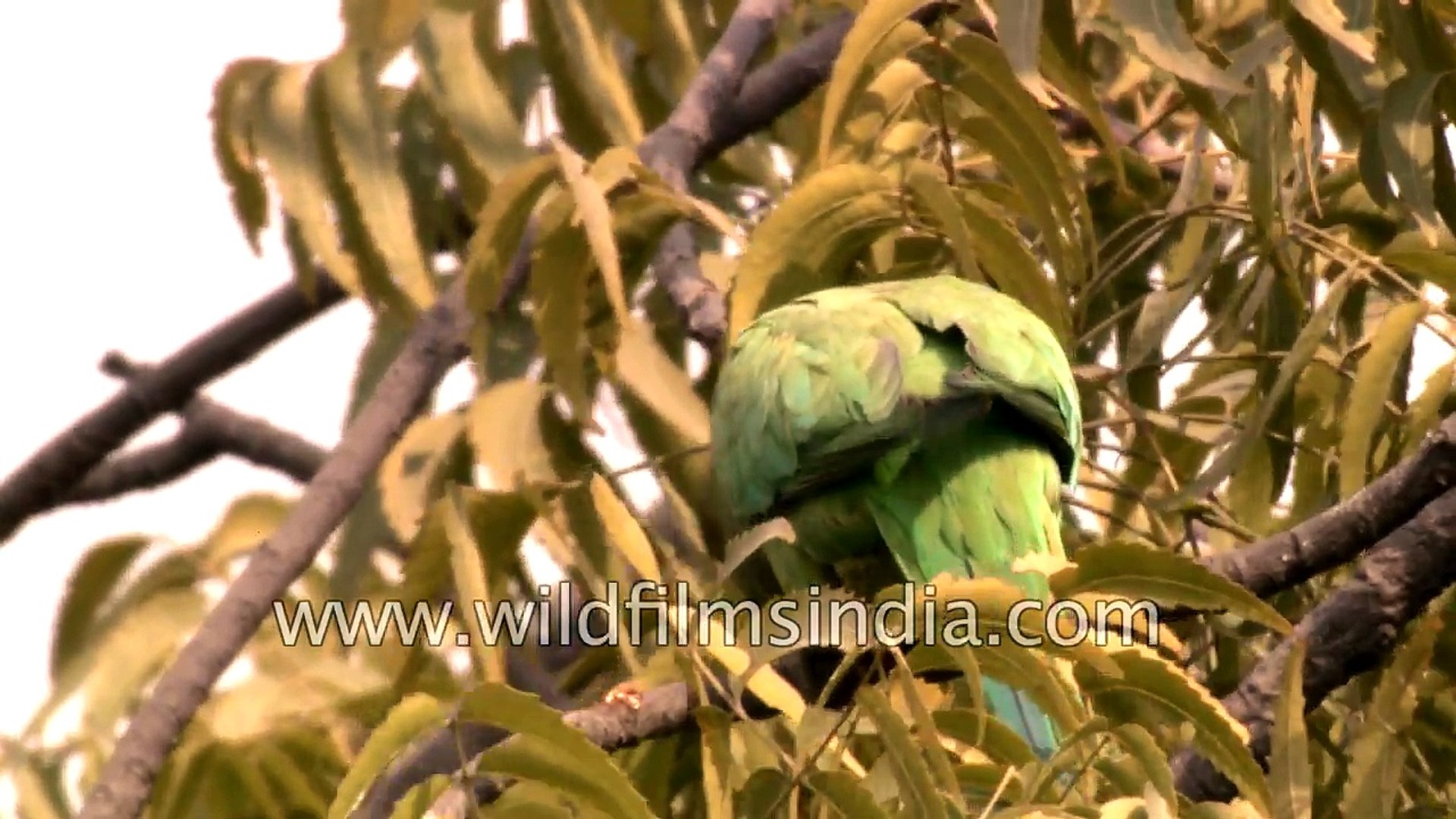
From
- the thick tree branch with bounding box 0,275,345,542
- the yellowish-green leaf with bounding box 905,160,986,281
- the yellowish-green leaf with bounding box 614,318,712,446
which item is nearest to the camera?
the yellowish-green leaf with bounding box 905,160,986,281

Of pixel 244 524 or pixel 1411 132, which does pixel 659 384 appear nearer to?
pixel 244 524

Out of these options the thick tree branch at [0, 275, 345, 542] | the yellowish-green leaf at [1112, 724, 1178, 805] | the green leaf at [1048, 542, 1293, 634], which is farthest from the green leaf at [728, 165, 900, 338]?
the thick tree branch at [0, 275, 345, 542]

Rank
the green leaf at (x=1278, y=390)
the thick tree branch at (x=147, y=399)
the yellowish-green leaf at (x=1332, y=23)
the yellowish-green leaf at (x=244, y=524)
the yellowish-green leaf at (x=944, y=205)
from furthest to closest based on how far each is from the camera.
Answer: the thick tree branch at (x=147, y=399) < the yellowish-green leaf at (x=244, y=524) < the yellowish-green leaf at (x=944, y=205) < the green leaf at (x=1278, y=390) < the yellowish-green leaf at (x=1332, y=23)

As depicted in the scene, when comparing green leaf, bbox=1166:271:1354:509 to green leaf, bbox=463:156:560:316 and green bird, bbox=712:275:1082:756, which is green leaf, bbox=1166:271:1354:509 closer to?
green bird, bbox=712:275:1082:756

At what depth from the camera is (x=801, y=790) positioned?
141 cm

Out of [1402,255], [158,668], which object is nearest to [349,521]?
[158,668]

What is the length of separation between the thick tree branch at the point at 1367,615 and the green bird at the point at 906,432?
261mm

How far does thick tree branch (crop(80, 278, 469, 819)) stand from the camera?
1783mm

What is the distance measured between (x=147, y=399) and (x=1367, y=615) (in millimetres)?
2521

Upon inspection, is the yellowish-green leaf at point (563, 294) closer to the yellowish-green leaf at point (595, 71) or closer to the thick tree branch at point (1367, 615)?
the yellowish-green leaf at point (595, 71)

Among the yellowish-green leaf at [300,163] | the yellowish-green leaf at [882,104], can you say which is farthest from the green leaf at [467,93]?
the yellowish-green leaf at [882,104]

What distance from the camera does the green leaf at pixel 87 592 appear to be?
2352 mm

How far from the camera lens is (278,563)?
2.02 m

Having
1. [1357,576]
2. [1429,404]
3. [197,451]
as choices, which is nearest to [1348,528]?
[1357,576]
